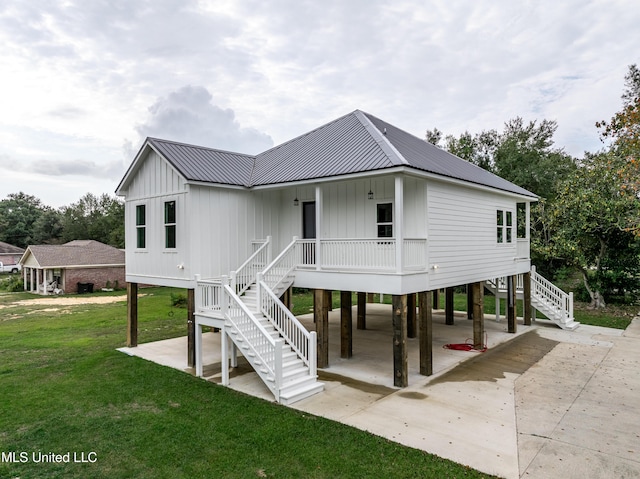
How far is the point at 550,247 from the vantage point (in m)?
21.2

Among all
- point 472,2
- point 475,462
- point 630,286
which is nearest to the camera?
point 475,462

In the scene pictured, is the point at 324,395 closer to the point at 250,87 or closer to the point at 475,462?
the point at 475,462

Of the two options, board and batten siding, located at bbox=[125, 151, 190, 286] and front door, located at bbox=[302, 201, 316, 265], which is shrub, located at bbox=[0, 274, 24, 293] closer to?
board and batten siding, located at bbox=[125, 151, 190, 286]

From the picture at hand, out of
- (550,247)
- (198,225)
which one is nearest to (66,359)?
(198,225)

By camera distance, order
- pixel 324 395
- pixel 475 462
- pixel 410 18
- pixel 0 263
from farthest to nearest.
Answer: pixel 0 263, pixel 410 18, pixel 324 395, pixel 475 462

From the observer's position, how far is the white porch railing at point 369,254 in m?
10.0

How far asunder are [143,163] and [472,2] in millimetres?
12205

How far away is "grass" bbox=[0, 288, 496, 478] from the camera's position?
19.6ft

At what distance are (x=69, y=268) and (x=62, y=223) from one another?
108ft

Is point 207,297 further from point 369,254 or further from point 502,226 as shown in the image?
point 502,226

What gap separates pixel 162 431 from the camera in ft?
23.9

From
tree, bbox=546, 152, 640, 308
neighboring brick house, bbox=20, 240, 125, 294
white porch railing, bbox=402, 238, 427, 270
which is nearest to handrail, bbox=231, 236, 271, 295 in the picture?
white porch railing, bbox=402, 238, 427, 270

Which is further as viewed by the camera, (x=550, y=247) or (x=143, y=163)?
(x=550, y=247)

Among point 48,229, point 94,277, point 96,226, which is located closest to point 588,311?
point 94,277
